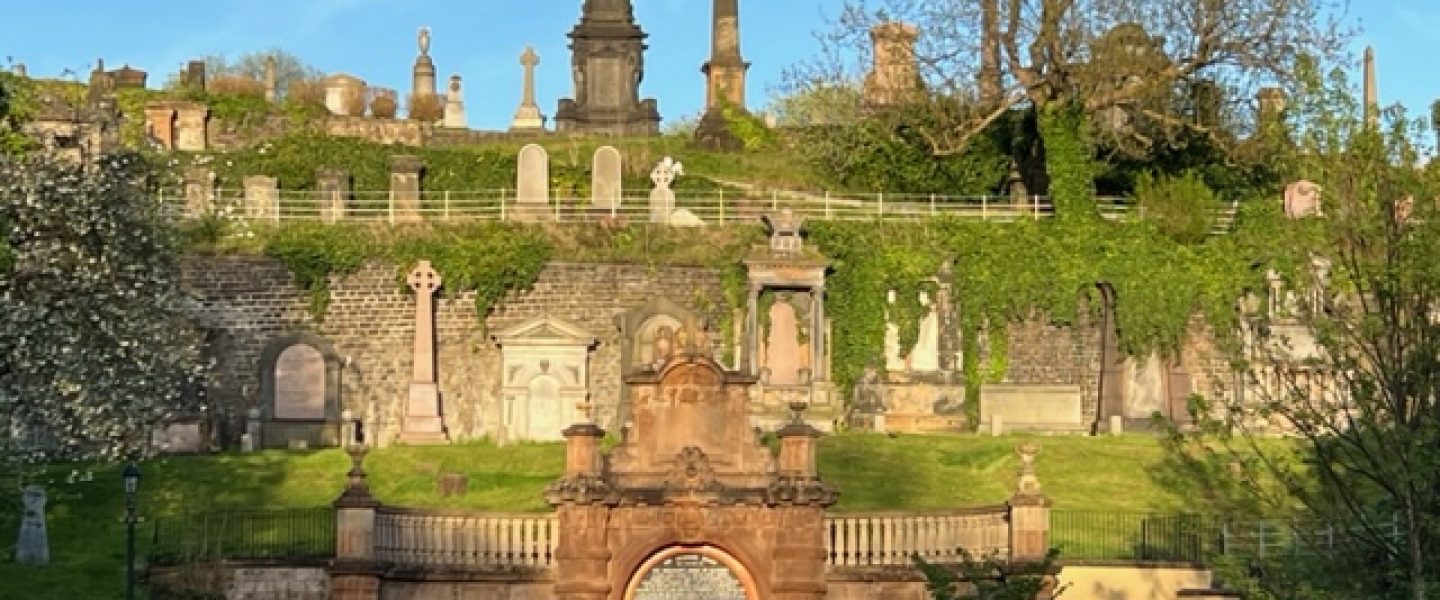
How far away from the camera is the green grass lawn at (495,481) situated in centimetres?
4494

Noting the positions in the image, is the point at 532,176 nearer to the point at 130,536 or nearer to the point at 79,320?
the point at 79,320

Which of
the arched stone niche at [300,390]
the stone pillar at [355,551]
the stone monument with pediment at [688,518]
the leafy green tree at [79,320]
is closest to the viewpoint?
the stone pillar at [355,551]

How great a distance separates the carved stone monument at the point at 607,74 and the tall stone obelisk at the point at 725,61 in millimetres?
2227

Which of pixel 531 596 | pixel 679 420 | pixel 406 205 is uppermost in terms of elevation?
pixel 406 205

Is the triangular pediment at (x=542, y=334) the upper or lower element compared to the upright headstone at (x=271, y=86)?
lower

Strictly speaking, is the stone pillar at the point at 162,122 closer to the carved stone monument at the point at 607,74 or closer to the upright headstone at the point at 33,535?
the carved stone monument at the point at 607,74

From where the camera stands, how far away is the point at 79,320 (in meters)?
46.7

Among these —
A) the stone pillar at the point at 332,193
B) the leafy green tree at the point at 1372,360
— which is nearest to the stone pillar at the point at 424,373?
the stone pillar at the point at 332,193

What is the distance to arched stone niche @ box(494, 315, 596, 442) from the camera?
186 feet

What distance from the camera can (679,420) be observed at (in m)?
40.2

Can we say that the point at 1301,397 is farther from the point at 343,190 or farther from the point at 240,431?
the point at 343,190

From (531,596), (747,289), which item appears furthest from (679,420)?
(747,289)

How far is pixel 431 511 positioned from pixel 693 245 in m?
19.6

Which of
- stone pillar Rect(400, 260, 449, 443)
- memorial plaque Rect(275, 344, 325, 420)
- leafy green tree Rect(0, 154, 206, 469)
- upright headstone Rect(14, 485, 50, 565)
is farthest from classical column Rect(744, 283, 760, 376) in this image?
upright headstone Rect(14, 485, 50, 565)
